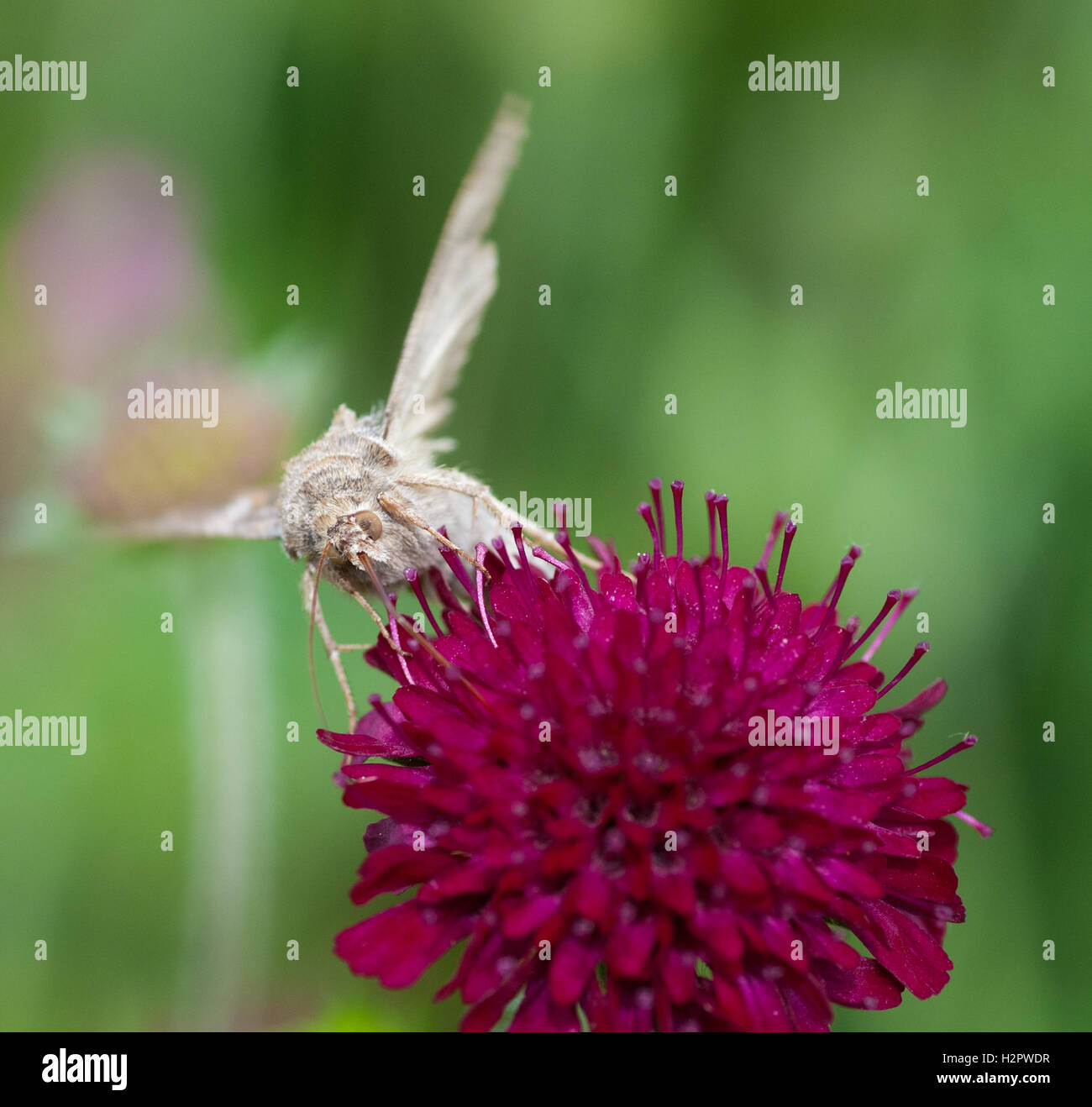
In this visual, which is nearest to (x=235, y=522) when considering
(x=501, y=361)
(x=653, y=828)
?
(x=653, y=828)

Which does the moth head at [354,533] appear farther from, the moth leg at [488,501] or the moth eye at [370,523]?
the moth leg at [488,501]

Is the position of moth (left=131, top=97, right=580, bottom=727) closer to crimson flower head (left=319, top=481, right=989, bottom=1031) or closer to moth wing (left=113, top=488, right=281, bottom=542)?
moth wing (left=113, top=488, right=281, bottom=542)

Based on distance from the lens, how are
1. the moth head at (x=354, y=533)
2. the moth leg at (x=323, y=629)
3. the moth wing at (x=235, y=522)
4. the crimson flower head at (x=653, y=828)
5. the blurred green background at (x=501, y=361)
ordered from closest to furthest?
the crimson flower head at (x=653, y=828) < the moth head at (x=354, y=533) < the moth leg at (x=323, y=629) < the moth wing at (x=235, y=522) < the blurred green background at (x=501, y=361)

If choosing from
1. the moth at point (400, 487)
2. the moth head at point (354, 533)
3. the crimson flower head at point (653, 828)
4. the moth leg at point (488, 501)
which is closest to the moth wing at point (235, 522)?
the moth at point (400, 487)

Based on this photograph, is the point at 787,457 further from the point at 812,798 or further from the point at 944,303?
the point at 812,798

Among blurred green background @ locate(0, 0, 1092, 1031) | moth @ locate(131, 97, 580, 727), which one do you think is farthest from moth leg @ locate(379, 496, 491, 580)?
blurred green background @ locate(0, 0, 1092, 1031)

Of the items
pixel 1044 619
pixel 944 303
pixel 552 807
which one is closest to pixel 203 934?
pixel 552 807

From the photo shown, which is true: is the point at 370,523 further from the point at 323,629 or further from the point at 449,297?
the point at 449,297
